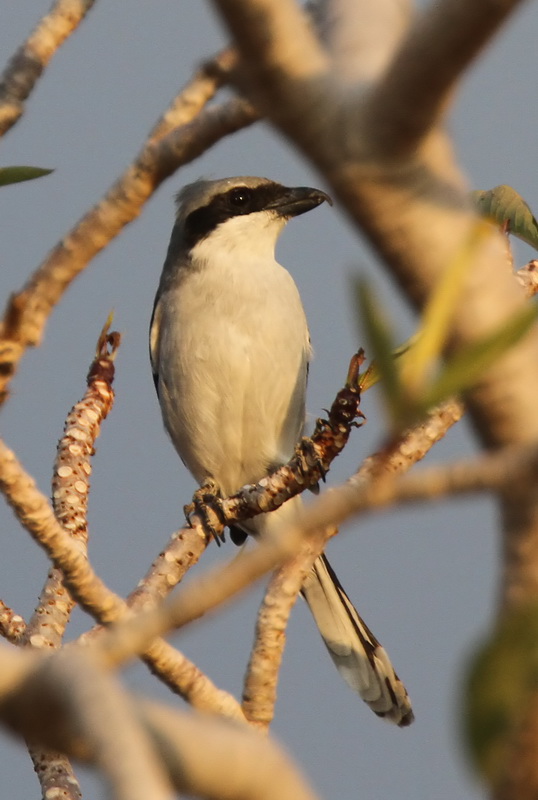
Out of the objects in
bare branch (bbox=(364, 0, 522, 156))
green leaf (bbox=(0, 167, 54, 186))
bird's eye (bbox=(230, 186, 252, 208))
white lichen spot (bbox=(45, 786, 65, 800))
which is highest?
green leaf (bbox=(0, 167, 54, 186))

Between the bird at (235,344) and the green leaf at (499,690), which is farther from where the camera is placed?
the bird at (235,344)

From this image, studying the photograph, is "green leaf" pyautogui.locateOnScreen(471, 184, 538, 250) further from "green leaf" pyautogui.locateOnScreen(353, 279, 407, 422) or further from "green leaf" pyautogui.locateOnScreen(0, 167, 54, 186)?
"green leaf" pyautogui.locateOnScreen(353, 279, 407, 422)

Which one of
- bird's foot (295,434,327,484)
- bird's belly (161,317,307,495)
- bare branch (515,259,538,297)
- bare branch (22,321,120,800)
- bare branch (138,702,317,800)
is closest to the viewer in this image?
bare branch (138,702,317,800)

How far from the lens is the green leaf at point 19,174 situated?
72.6 inches

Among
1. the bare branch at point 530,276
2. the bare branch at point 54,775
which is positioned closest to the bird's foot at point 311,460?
the bare branch at point 54,775

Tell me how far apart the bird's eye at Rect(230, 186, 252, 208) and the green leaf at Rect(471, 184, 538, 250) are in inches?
99.0

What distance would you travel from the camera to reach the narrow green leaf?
1035mm

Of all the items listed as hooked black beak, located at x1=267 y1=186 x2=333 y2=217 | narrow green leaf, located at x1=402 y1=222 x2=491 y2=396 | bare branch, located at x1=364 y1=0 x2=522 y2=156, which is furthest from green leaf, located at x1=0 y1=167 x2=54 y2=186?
hooked black beak, located at x1=267 y1=186 x2=333 y2=217

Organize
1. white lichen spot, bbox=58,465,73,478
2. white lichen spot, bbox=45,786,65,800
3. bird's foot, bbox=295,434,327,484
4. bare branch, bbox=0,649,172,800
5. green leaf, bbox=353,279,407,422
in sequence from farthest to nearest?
white lichen spot, bbox=58,465,73,478 → bird's foot, bbox=295,434,327,484 → white lichen spot, bbox=45,786,65,800 → green leaf, bbox=353,279,407,422 → bare branch, bbox=0,649,172,800

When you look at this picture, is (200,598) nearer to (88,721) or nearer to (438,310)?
(88,721)

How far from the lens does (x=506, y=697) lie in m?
0.94

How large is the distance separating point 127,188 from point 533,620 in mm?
Result: 1163

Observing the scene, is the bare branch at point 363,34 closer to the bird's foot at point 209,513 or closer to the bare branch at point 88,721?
the bare branch at point 88,721

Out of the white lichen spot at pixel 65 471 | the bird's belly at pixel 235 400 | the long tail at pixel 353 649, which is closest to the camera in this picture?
the white lichen spot at pixel 65 471
